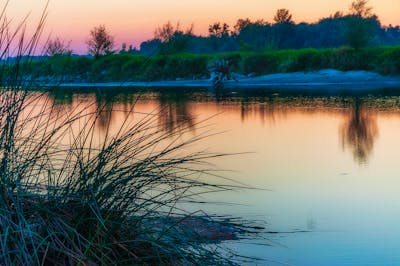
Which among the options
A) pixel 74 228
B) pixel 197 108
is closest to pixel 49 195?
pixel 74 228

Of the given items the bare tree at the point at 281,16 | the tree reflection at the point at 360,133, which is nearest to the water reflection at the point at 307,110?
the tree reflection at the point at 360,133

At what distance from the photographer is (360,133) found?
33.9 ft

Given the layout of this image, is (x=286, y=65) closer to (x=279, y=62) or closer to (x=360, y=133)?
(x=279, y=62)

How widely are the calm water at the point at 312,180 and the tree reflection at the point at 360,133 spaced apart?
0.7 inches

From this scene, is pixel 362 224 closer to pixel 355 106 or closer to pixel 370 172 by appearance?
pixel 370 172

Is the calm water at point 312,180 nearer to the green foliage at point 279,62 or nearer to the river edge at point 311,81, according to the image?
the river edge at point 311,81

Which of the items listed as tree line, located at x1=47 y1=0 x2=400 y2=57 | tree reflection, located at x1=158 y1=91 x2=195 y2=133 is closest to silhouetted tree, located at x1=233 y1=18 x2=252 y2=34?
tree line, located at x1=47 y1=0 x2=400 y2=57

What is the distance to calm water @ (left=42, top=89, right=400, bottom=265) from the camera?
397 centimetres

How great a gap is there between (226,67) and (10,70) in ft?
84.2

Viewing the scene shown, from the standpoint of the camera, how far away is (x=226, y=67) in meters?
28.4

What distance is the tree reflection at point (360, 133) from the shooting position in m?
8.27

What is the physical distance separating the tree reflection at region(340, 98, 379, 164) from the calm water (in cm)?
2

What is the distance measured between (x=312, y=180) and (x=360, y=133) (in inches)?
172

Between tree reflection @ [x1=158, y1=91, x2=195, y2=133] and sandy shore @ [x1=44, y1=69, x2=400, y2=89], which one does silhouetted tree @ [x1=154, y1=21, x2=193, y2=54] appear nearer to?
tree reflection @ [x1=158, y1=91, x2=195, y2=133]
